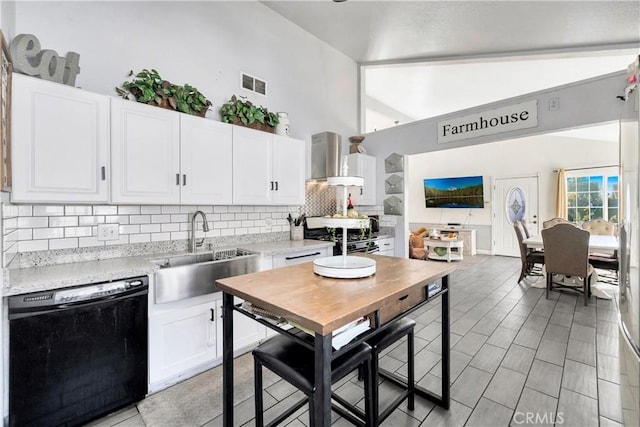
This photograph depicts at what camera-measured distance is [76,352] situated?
1575 millimetres

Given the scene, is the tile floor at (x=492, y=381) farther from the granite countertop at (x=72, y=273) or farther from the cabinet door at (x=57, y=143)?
the cabinet door at (x=57, y=143)

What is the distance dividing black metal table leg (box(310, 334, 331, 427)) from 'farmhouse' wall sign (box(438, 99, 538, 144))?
11.4 feet

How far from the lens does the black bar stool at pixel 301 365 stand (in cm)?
117

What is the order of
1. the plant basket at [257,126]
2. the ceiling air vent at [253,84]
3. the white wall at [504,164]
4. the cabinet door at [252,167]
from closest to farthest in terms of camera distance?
the cabinet door at [252,167] < the plant basket at [257,126] < the ceiling air vent at [253,84] < the white wall at [504,164]

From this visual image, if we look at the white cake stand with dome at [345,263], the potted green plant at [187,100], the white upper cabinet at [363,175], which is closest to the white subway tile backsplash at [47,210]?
the potted green plant at [187,100]

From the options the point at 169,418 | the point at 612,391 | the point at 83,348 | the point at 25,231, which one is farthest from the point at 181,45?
the point at 612,391

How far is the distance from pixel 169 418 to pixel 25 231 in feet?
5.20

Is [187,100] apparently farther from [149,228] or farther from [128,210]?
[149,228]

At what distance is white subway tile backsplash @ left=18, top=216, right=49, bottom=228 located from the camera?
1873 mm

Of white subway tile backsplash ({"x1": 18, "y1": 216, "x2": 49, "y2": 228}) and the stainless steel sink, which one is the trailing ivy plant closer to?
the stainless steel sink

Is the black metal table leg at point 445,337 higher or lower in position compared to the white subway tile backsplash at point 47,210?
lower

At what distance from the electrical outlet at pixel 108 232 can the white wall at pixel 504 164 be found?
26.6 feet

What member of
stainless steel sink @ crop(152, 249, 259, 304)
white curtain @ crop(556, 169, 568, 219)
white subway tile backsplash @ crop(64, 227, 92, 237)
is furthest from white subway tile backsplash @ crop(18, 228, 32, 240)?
white curtain @ crop(556, 169, 568, 219)

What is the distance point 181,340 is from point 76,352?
0.59m
